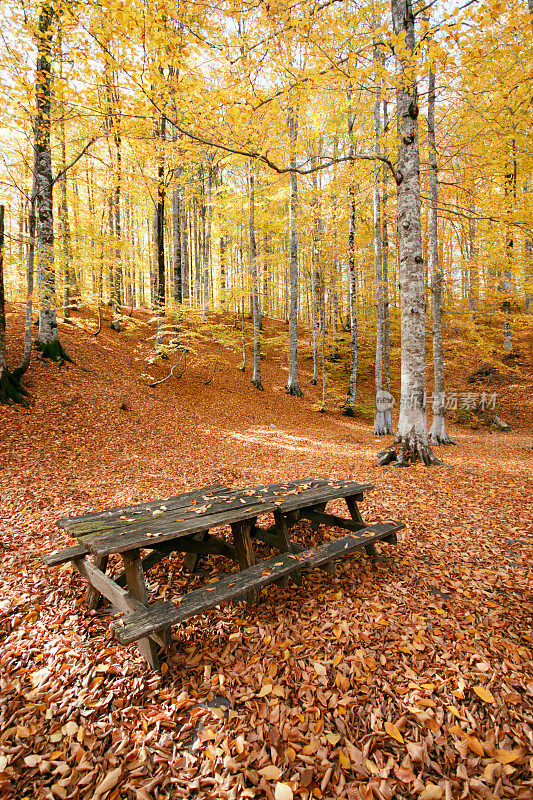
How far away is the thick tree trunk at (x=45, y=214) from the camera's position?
8344 mm

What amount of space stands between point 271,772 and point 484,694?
4.35 ft

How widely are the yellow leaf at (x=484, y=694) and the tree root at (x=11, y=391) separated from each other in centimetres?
915

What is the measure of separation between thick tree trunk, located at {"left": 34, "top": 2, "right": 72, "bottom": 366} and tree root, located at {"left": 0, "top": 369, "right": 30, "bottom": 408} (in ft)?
6.75

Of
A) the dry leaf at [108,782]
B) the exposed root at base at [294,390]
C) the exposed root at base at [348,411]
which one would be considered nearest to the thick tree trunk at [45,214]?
the exposed root at base at [294,390]

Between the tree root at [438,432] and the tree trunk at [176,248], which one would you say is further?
the tree trunk at [176,248]

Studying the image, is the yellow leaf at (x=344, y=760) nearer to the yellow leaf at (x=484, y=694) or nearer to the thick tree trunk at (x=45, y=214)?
the yellow leaf at (x=484, y=694)

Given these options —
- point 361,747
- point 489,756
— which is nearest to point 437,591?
point 489,756

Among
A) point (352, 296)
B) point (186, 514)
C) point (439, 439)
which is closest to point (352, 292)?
point (352, 296)

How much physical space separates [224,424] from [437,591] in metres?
8.34

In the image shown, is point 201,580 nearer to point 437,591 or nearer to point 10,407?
point 437,591

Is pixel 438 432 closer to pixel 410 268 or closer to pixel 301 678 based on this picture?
pixel 410 268

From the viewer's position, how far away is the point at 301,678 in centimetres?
226

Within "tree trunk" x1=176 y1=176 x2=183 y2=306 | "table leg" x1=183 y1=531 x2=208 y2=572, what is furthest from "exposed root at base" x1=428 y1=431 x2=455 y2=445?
"tree trunk" x1=176 y1=176 x2=183 y2=306

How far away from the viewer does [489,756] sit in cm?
174
